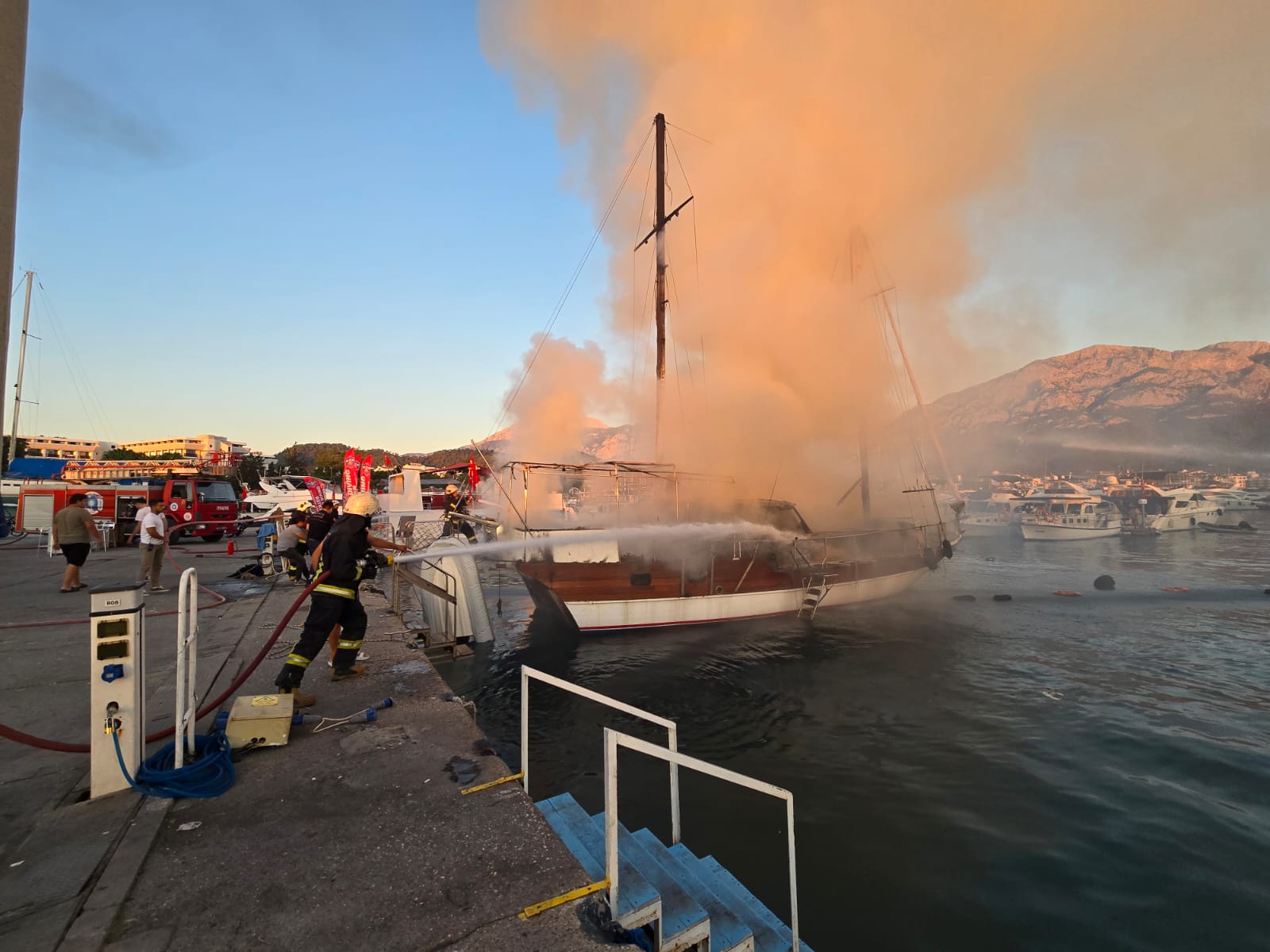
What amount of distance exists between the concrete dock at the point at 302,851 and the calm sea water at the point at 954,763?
2.74m

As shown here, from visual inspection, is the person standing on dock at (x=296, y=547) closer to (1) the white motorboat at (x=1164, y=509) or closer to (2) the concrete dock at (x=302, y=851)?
(2) the concrete dock at (x=302, y=851)

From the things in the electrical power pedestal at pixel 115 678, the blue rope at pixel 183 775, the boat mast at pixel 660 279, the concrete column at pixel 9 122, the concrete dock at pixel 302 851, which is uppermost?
the boat mast at pixel 660 279

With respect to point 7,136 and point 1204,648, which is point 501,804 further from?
point 1204,648

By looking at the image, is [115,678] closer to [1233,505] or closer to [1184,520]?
[1184,520]

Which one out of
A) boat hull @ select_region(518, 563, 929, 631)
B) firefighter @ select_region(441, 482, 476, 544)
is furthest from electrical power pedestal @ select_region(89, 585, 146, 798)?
boat hull @ select_region(518, 563, 929, 631)

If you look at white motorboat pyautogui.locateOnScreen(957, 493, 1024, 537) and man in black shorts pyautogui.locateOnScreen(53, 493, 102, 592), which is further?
white motorboat pyautogui.locateOnScreen(957, 493, 1024, 537)

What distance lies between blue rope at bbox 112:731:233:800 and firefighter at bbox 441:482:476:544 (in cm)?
787

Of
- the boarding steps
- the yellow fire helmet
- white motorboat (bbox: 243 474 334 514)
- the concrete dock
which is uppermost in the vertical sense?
white motorboat (bbox: 243 474 334 514)

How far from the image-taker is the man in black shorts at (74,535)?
11.1 meters

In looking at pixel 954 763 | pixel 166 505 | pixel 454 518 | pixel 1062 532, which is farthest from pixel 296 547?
pixel 1062 532

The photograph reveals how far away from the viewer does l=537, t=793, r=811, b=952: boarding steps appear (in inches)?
109

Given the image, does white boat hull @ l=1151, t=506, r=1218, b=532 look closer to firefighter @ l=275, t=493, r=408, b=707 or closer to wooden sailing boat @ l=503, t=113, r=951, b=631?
wooden sailing boat @ l=503, t=113, r=951, b=631

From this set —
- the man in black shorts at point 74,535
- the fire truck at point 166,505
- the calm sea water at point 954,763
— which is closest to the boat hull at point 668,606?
the calm sea water at point 954,763

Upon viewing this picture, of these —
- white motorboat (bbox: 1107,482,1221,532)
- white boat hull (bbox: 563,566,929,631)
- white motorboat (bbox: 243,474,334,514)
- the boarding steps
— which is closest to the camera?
the boarding steps
